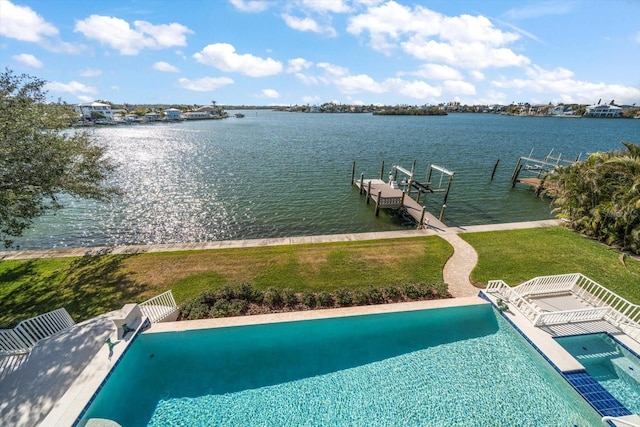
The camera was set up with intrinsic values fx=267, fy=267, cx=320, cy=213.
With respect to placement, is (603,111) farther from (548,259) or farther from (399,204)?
(548,259)

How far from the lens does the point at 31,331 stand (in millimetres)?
8570

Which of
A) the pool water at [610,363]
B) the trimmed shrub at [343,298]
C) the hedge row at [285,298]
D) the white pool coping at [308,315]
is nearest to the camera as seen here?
the pool water at [610,363]

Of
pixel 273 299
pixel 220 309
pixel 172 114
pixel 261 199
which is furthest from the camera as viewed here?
pixel 172 114

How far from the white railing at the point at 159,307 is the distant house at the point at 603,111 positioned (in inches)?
8375

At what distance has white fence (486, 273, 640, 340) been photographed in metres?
9.79

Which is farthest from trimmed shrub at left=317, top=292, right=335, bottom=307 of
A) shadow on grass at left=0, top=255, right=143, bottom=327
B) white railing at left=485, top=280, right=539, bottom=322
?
shadow on grass at left=0, top=255, right=143, bottom=327

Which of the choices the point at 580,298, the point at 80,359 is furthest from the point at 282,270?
the point at 580,298

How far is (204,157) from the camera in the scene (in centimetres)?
4475

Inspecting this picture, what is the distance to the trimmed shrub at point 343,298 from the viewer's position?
11.0 meters

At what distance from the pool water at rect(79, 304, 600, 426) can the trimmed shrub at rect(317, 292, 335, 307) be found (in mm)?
1031

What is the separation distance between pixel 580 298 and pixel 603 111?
20458cm

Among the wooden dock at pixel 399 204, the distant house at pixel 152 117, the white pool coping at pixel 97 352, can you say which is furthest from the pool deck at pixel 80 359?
the distant house at pixel 152 117

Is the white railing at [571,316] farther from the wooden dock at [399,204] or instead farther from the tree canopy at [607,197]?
the wooden dock at [399,204]

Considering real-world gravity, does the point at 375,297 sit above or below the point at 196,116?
above
